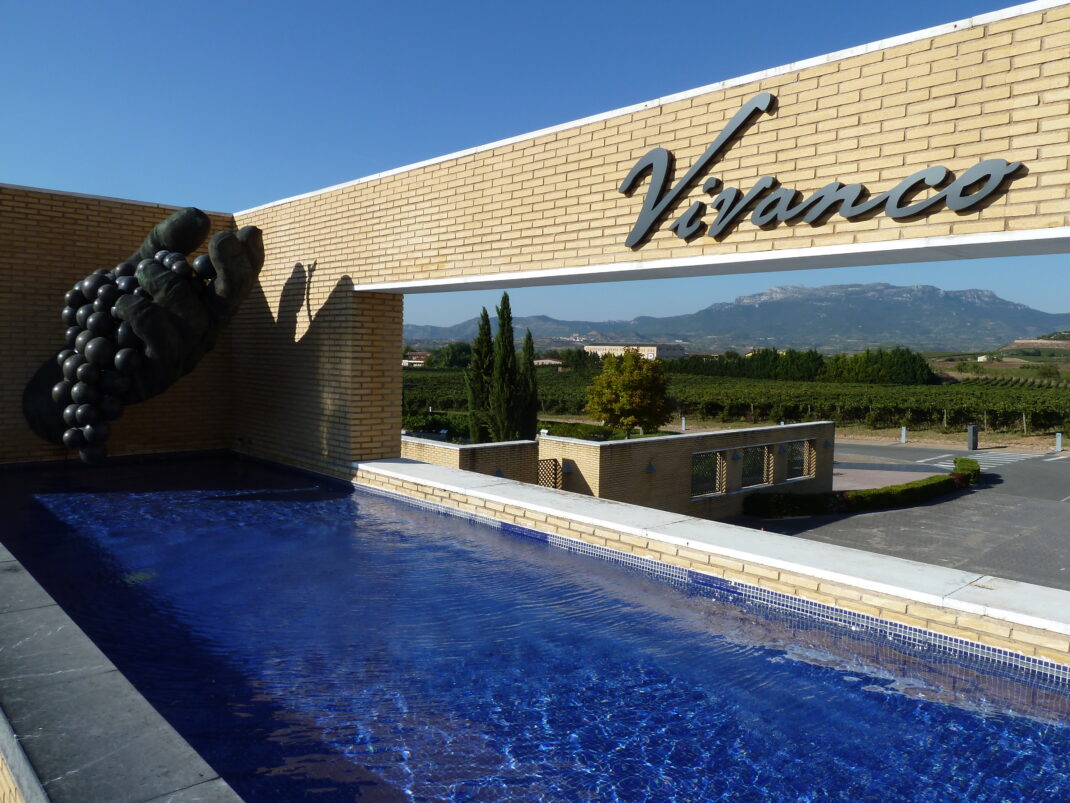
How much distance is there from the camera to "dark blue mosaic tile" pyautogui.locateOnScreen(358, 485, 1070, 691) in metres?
4.09

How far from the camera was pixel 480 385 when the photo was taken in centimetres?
2378

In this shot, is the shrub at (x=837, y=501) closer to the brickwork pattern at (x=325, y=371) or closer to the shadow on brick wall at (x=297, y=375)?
the brickwork pattern at (x=325, y=371)

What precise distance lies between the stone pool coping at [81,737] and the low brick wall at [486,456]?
9507 mm

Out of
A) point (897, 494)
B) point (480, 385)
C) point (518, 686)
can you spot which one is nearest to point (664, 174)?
point (518, 686)

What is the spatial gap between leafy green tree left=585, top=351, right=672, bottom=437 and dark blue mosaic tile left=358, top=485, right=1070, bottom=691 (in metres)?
21.6

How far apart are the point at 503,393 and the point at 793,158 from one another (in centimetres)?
1743

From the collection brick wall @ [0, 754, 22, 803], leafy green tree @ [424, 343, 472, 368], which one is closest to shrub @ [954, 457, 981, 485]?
brick wall @ [0, 754, 22, 803]

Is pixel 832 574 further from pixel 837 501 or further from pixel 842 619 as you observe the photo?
pixel 837 501

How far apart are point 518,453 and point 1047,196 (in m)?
10.3

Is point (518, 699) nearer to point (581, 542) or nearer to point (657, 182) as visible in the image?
point (581, 542)

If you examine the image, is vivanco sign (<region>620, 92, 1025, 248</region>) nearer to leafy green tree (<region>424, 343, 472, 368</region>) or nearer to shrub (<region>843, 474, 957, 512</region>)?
shrub (<region>843, 474, 957, 512</region>)

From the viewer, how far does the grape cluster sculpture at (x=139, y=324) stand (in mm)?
8805

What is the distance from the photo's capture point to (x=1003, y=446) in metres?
33.4

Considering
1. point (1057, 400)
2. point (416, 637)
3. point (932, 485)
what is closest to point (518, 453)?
point (416, 637)
